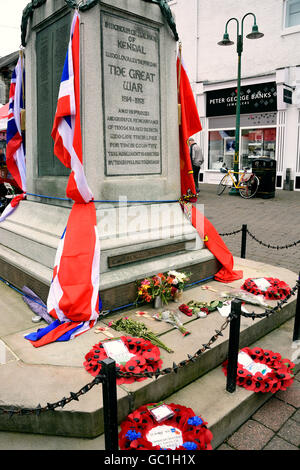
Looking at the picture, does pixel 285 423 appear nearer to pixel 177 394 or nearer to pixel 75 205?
pixel 177 394

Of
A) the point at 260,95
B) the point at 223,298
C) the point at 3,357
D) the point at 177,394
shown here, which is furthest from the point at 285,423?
the point at 260,95

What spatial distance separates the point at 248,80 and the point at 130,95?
13930 millimetres

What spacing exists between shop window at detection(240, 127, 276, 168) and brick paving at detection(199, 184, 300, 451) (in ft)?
6.51

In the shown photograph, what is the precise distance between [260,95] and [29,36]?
13.6 meters

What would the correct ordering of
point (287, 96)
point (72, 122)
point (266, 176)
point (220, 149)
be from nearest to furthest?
point (72, 122) → point (266, 176) → point (287, 96) → point (220, 149)

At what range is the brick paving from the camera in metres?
2.72

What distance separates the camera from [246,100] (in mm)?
16875

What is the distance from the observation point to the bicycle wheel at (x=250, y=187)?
46.0 ft

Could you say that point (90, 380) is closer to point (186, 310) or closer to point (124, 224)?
point (186, 310)

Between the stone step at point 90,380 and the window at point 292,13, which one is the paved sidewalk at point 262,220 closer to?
the stone step at point 90,380

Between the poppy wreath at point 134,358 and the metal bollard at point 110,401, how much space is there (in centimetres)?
60

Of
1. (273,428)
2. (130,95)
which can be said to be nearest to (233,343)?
(273,428)

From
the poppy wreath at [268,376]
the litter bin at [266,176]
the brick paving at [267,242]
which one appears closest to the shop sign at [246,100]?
the litter bin at [266,176]

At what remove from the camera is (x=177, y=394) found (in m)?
2.98
